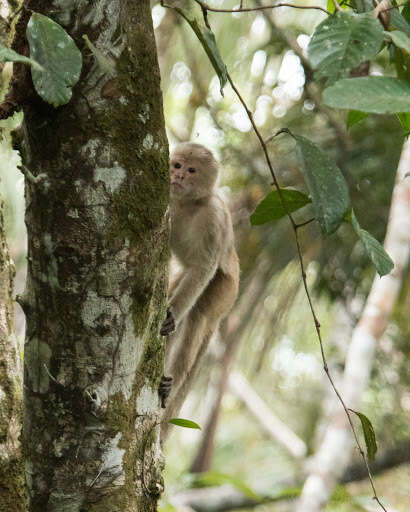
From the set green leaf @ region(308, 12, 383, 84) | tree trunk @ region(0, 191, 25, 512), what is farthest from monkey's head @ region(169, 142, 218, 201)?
green leaf @ region(308, 12, 383, 84)

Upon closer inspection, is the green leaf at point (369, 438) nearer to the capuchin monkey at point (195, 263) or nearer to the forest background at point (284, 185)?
the capuchin monkey at point (195, 263)

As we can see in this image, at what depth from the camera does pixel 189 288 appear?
3102 mm

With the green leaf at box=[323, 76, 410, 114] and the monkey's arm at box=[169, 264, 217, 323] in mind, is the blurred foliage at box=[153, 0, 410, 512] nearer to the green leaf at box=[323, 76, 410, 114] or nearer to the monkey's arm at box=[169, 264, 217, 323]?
the monkey's arm at box=[169, 264, 217, 323]

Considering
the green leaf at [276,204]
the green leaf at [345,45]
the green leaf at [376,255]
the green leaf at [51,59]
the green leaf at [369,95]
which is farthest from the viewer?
the green leaf at [276,204]

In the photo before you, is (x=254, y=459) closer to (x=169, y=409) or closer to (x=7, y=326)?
(x=169, y=409)

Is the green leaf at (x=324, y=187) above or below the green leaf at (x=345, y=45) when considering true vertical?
below

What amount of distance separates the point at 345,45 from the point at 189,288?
1934 mm

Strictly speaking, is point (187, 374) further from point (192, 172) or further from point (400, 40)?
point (400, 40)

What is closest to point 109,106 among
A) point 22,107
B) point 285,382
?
point 22,107

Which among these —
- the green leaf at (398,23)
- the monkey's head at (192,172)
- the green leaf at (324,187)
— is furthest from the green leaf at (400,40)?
the monkey's head at (192,172)

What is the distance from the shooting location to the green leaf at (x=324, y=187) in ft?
5.07

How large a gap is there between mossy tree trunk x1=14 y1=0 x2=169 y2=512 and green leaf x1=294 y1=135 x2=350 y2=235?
0.34 meters

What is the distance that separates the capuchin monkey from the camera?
3.14 meters

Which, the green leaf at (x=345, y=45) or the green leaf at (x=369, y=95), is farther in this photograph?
the green leaf at (x=345, y=45)
